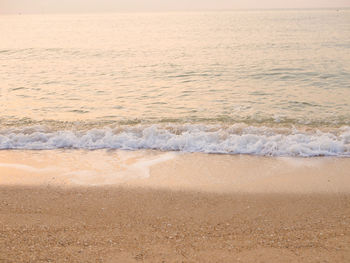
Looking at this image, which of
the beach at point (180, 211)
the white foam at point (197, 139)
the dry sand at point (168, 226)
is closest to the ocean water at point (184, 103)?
the white foam at point (197, 139)

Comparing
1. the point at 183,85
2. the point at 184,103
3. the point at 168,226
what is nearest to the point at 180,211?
the point at 168,226

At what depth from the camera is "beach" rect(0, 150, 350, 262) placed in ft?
12.1

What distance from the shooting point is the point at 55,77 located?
646 inches

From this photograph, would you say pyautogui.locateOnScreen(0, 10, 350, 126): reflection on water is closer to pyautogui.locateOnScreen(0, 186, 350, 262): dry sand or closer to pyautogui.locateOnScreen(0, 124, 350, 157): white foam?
pyautogui.locateOnScreen(0, 124, 350, 157): white foam

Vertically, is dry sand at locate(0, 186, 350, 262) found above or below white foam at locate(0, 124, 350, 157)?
above

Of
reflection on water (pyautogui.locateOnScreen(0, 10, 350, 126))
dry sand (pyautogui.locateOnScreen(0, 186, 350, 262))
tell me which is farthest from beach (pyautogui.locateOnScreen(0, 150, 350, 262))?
reflection on water (pyautogui.locateOnScreen(0, 10, 350, 126))

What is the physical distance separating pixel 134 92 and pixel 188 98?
2410 millimetres

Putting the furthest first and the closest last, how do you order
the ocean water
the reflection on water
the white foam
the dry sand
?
the reflection on water → the ocean water → the white foam → the dry sand

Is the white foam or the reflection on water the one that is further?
the reflection on water

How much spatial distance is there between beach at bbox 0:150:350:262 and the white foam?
1.49ft

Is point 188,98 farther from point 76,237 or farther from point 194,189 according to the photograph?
point 76,237

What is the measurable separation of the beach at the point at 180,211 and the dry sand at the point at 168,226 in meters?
0.01

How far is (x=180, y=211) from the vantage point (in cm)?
460

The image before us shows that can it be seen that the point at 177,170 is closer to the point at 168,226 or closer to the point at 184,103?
the point at 168,226
